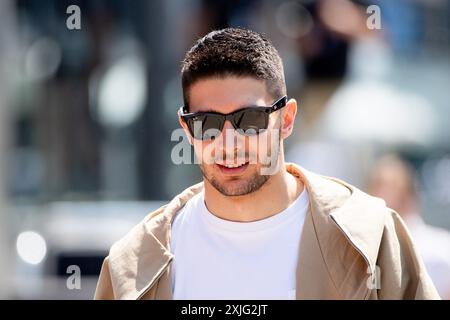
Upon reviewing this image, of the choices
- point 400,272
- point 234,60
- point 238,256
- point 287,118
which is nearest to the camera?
point 400,272

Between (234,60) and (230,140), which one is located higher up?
(234,60)

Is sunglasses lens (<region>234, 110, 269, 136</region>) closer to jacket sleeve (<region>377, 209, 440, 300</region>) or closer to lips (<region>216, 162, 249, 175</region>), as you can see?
lips (<region>216, 162, 249, 175</region>)

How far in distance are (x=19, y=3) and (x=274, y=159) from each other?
13.9ft

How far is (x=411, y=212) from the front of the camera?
17.0ft

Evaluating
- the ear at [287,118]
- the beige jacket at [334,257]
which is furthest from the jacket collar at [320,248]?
the ear at [287,118]

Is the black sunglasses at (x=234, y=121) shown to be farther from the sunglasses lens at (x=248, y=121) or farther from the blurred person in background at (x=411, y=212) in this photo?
the blurred person in background at (x=411, y=212)

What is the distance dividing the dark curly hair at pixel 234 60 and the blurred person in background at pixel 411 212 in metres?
1.71

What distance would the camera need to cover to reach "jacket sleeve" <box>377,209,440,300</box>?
2.93 m

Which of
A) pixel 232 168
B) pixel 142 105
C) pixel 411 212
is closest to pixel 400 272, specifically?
pixel 232 168

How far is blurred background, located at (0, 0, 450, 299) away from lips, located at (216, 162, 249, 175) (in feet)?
9.21

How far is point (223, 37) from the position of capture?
128 inches

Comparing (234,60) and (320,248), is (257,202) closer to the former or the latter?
(320,248)

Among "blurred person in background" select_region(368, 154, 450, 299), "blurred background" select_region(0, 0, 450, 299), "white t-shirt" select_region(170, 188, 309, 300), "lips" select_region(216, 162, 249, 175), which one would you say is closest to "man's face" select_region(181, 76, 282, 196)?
"lips" select_region(216, 162, 249, 175)

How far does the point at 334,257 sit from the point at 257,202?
323 millimetres
